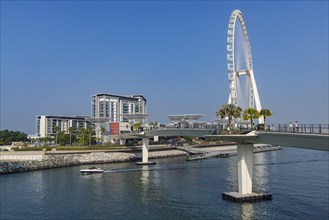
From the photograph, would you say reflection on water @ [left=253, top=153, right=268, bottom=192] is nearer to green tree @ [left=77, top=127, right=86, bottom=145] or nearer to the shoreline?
the shoreline

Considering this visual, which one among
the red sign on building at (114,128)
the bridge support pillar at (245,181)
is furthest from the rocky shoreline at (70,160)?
the bridge support pillar at (245,181)

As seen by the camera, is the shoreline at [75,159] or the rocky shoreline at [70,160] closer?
the rocky shoreline at [70,160]

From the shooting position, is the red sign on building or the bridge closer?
the bridge

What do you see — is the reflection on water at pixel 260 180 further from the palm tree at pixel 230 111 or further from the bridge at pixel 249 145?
the palm tree at pixel 230 111

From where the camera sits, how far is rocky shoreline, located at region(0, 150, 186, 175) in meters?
87.4

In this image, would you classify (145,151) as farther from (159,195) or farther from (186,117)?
(159,195)

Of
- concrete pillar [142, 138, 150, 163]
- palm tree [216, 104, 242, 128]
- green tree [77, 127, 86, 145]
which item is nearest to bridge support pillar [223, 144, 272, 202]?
palm tree [216, 104, 242, 128]

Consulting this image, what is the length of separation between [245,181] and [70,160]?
70.7 m

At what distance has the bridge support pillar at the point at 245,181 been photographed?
155ft

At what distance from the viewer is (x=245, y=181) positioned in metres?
48.1

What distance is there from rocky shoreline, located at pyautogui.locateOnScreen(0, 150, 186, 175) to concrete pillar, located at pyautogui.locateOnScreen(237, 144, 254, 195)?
61915 mm

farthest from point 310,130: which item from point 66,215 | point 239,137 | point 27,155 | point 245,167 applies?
point 27,155

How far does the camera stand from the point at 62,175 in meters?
79.6

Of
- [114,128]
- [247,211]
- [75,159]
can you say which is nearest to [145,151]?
[75,159]
